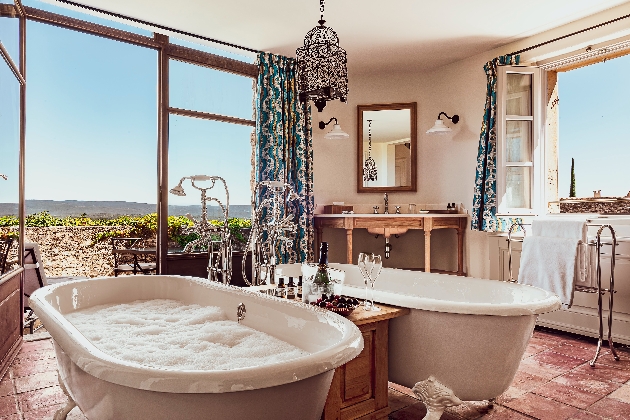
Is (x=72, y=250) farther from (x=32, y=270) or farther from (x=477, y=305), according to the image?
(x=477, y=305)

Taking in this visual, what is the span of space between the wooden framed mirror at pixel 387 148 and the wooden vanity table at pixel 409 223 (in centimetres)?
64

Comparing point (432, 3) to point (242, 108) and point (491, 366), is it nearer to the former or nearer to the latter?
point (242, 108)

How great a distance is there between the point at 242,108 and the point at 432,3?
2.08m

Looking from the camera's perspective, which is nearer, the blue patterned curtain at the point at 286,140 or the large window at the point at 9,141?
the large window at the point at 9,141

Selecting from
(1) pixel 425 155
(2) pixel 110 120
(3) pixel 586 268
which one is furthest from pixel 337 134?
(2) pixel 110 120

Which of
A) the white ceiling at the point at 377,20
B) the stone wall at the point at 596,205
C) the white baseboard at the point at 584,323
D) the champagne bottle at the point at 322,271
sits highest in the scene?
the white ceiling at the point at 377,20

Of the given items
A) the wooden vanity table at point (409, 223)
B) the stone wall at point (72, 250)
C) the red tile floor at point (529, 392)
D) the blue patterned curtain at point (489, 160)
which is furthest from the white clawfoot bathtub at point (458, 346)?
the stone wall at point (72, 250)

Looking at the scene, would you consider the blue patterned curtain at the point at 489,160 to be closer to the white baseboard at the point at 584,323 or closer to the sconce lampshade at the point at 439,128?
the sconce lampshade at the point at 439,128

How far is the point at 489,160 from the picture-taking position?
414 cm

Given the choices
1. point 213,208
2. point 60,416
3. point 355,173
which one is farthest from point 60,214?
point 60,416

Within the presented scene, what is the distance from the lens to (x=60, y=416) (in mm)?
1961

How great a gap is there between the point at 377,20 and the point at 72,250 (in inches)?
219

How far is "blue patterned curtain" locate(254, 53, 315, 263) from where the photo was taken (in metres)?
4.49

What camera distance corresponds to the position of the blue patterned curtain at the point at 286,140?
449 centimetres
